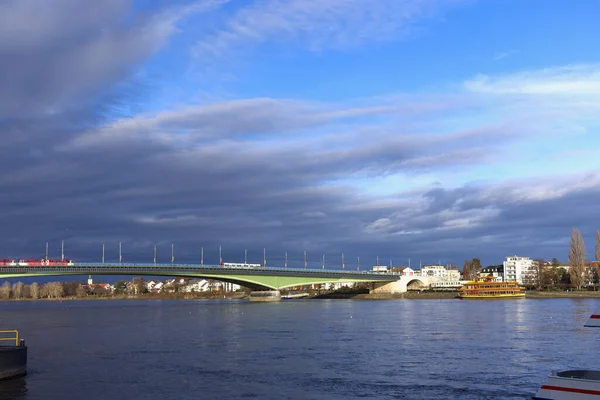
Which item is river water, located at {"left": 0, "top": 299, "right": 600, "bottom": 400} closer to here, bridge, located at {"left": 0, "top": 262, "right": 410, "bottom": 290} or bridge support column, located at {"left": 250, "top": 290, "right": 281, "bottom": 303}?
bridge, located at {"left": 0, "top": 262, "right": 410, "bottom": 290}

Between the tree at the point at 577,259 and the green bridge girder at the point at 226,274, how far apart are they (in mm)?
60384

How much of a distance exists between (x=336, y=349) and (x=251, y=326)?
2835 centimetres

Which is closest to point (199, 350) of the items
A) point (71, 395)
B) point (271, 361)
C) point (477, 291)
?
point (271, 361)

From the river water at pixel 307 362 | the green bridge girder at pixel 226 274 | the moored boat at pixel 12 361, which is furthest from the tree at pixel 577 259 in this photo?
the moored boat at pixel 12 361

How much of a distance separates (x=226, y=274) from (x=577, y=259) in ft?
347

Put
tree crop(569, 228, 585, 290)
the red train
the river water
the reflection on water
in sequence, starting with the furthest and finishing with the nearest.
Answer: tree crop(569, 228, 585, 290)
the red train
the river water
the reflection on water

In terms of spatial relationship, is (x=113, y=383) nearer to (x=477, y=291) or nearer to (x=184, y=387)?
(x=184, y=387)

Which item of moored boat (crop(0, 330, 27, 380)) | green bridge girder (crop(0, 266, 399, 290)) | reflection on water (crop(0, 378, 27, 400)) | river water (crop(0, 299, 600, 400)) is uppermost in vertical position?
green bridge girder (crop(0, 266, 399, 290))

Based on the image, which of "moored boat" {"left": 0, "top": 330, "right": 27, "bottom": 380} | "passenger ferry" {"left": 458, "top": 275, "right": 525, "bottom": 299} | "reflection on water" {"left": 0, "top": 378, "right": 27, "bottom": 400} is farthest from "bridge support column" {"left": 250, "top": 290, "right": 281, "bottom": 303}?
"reflection on water" {"left": 0, "top": 378, "right": 27, "bottom": 400}

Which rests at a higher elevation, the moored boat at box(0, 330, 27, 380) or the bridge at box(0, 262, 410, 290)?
the bridge at box(0, 262, 410, 290)

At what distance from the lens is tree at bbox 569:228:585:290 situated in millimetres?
189625

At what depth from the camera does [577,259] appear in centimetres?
19025

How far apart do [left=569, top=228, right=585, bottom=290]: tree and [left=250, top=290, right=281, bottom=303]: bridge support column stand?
291 feet

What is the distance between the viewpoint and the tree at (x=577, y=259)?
189625 mm
